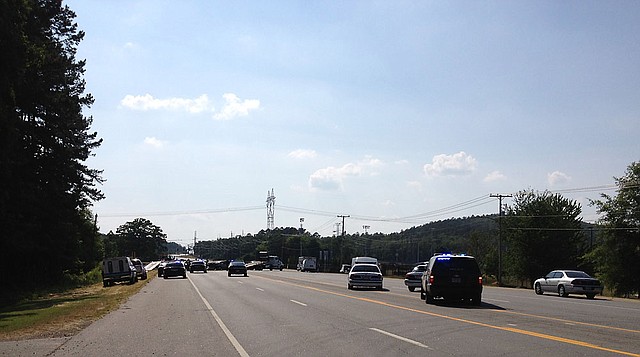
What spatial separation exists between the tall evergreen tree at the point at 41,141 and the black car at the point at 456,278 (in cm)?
2077

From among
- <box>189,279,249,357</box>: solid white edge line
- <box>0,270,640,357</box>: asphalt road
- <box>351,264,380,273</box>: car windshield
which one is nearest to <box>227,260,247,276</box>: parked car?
<box>351,264,380,273</box>: car windshield

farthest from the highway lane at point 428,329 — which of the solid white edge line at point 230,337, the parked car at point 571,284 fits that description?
the parked car at point 571,284

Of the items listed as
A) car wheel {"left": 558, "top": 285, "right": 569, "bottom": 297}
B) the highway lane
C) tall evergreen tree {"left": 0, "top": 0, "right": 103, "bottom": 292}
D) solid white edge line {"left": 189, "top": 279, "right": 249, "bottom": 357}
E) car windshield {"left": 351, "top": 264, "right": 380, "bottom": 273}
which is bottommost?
solid white edge line {"left": 189, "top": 279, "right": 249, "bottom": 357}

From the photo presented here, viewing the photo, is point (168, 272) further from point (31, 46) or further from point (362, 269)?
point (31, 46)

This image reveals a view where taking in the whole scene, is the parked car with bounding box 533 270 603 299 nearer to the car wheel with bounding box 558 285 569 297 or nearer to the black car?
the car wheel with bounding box 558 285 569 297

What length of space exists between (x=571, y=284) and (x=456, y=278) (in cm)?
1337

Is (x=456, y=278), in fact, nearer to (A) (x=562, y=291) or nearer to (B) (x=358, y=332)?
(B) (x=358, y=332)

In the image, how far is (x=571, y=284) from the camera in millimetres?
37406

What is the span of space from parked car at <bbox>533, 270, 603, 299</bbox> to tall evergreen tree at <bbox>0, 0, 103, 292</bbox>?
30342 millimetres

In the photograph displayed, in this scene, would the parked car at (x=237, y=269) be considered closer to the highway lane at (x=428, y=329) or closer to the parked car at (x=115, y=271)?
the parked car at (x=115, y=271)

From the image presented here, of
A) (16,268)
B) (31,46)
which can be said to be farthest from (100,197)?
(31,46)

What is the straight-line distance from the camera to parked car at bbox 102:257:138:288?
55094 millimetres

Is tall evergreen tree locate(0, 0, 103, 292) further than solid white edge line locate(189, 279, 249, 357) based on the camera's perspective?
Yes

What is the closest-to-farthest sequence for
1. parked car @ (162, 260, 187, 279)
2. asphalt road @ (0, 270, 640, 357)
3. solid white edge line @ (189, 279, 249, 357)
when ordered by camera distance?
solid white edge line @ (189, 279, 249, 357) → asphalt road @ (0, 270, 640, 357) → parked car @ (162, 260, 187, 279)
